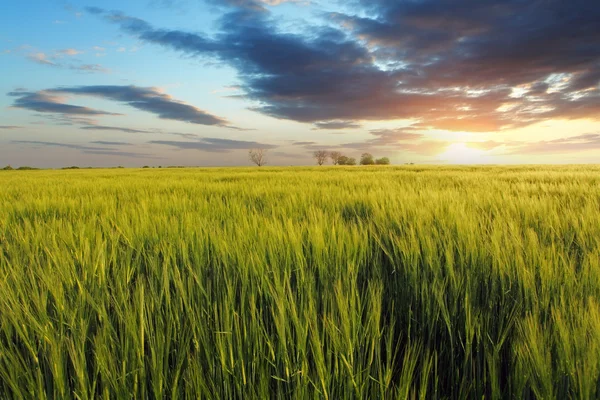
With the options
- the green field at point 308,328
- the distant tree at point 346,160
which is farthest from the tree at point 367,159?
the green field at point 308,328

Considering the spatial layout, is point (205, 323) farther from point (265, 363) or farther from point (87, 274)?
point (87, 274)

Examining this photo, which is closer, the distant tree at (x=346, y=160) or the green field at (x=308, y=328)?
the green field at (x=308, y=328)

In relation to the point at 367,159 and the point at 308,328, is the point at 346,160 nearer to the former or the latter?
the point at 367,159

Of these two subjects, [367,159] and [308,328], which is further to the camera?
[367,159]

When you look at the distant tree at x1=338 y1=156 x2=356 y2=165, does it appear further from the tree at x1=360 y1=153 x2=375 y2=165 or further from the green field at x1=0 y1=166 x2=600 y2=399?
the green field at x1=0 y1=166 x2=600 y2=399

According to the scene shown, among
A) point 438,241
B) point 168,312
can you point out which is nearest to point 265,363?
point 168,312

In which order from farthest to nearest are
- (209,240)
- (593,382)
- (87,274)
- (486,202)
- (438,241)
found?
(486,202), (209,240), (438,241), (87,274), (593,382)

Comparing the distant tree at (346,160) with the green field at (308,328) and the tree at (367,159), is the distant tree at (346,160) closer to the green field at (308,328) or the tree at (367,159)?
the tree at (367,159)

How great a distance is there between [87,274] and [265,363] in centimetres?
85

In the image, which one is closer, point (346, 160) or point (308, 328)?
point (308, 328)

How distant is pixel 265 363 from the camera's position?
764 millimetres

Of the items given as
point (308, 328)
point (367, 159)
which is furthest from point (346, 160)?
point (308, 328)

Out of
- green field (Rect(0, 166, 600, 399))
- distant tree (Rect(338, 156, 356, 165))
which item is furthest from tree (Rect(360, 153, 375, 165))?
green field (Rect(0, 166, 600, 399))

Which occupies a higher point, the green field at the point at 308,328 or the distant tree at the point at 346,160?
the distant tree at the point at 346,160
